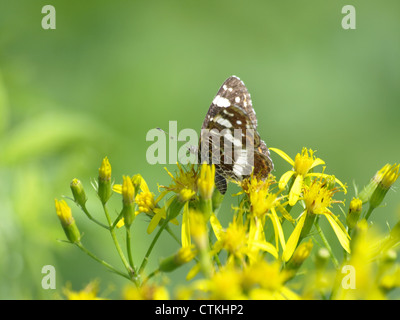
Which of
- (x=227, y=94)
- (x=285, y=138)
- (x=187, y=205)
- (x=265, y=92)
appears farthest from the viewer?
(x=265, y=92)

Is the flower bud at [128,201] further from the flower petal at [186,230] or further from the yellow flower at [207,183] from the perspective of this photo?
the yellow flower at [207,183]

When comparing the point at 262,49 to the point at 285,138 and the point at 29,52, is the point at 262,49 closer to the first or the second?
the point at 285,138

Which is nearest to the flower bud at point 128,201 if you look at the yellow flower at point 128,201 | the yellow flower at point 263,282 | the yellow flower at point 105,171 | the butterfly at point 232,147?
the yellow flower at point 128,201

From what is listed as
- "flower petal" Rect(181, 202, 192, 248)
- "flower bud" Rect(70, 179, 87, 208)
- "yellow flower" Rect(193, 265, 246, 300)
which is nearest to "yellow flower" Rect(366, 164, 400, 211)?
"flower petal" Rect(181, 202, 192, 248)

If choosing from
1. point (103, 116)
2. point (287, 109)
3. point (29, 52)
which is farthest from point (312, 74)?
point (29, 52)

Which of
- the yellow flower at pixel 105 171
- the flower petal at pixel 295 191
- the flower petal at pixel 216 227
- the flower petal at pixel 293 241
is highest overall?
the yellow flower at pixel 105 171
